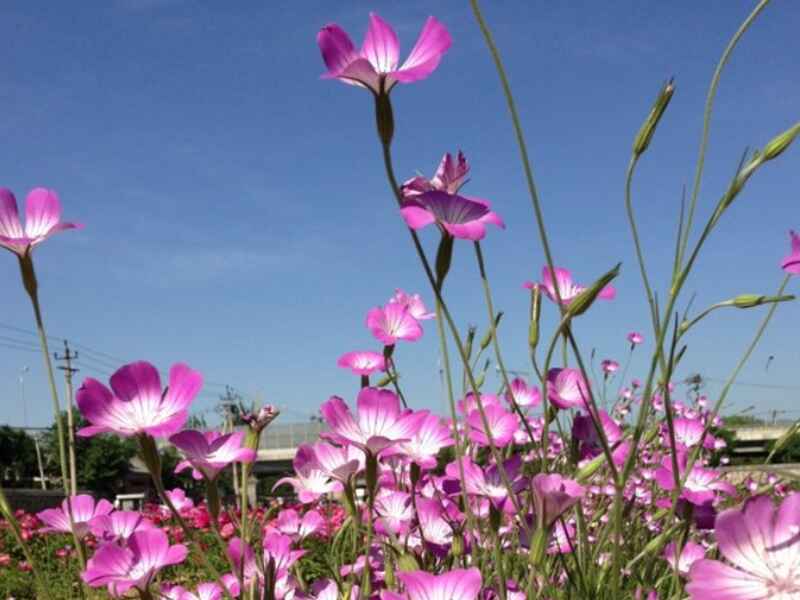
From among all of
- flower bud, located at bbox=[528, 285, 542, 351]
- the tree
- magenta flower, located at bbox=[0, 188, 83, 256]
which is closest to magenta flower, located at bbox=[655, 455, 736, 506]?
flower bud, located at bbox=[528, 285, 542, 351]

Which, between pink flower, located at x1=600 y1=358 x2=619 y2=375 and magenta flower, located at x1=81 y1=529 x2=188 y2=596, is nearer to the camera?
magenta flower, located at x1=81 y1=529 x2=188 y2=596

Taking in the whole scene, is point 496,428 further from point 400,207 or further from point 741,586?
point 741,586

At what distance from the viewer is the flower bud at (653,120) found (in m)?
1.07

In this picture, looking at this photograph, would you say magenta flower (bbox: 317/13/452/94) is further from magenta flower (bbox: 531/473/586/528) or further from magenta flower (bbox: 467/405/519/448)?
magenta flower (bbox: 467/405/519/448)

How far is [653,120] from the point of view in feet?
3.53

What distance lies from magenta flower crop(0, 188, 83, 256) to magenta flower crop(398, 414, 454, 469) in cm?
52

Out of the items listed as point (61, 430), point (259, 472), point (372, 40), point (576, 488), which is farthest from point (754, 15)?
point (259, 472)

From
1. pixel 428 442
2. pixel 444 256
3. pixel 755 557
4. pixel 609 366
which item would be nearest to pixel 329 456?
pixel 428 442

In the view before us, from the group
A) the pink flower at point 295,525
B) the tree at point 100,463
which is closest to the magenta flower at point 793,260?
the pink flower at point 295,525

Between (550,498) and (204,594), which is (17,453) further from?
(550,498)

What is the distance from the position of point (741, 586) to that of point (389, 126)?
1.78 feet

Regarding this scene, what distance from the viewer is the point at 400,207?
94cm

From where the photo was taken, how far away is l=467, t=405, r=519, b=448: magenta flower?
1339mm

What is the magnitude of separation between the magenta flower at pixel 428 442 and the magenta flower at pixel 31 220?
1.71 feet
